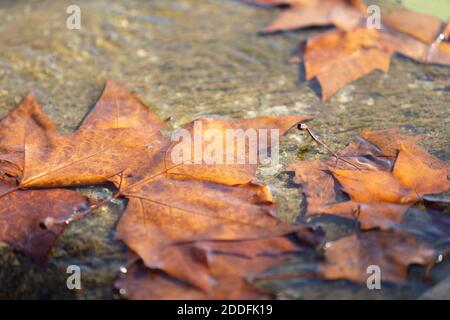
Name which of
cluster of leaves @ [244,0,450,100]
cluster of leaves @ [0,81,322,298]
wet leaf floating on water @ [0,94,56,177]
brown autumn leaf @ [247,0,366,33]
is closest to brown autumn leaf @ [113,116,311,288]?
cluster of leaves @ [0,81,322,298]

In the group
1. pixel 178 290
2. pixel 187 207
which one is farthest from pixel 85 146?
pixel 178 290

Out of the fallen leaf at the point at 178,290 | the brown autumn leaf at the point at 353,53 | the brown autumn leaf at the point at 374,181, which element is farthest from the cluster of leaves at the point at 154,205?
the brown autumn leaf at the point at 353,53

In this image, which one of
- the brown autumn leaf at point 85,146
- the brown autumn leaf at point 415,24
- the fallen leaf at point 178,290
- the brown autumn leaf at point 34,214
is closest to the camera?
the fallen leaf at point 178,290

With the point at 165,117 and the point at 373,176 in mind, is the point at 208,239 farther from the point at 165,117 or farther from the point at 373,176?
the point at 165,117

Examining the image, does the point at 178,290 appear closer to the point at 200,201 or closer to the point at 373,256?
the point at 200,201

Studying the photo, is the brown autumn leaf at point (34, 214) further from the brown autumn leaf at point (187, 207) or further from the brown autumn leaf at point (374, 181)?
the brown autumn leaf at point (374, 181)

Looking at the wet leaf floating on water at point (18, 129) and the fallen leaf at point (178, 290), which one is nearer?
the fallen leaf at point (178, 290)

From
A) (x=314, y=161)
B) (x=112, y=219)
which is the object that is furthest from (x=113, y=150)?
(x=314, y=161)
